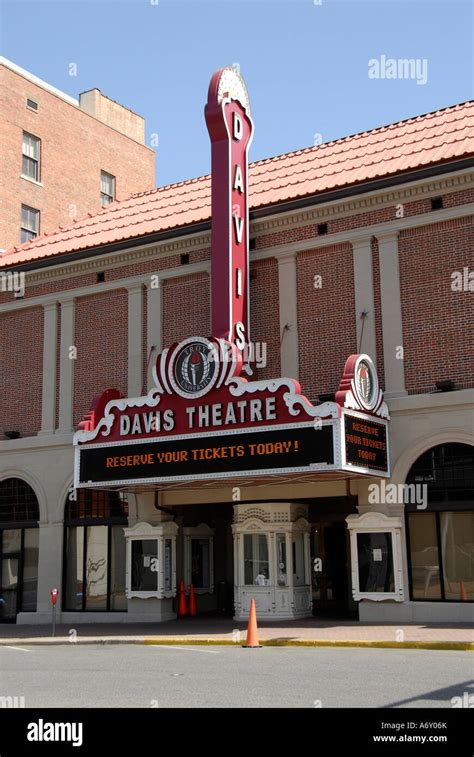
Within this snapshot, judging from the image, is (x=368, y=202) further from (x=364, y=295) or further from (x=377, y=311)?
(x=377, y=311)

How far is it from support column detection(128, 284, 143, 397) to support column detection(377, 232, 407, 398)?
7.40 metres

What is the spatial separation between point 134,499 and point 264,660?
10722 mm

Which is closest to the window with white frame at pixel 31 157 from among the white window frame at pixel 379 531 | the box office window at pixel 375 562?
the white window frame at pixel 379 531

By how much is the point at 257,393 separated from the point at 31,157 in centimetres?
2408

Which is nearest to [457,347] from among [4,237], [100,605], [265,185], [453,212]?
[453,212]

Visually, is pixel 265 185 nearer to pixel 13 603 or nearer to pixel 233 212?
pixel 233 212

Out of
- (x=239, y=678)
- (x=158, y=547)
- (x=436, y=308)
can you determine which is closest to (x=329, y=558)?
(x=158, y=547)

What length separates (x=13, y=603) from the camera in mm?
26906

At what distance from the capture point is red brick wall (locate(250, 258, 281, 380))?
76.8ft

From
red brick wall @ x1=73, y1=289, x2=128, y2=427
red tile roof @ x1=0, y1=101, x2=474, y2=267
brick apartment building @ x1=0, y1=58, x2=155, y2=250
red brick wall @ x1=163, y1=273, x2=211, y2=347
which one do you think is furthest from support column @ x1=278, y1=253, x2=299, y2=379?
brick apartment building @ x1=0, y1=58, x2=155, y2=250

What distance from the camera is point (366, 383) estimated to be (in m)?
20.2

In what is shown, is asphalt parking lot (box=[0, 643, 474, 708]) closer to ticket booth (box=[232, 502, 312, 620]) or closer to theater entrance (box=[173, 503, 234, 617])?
ticket booth (box=[232, 502, 312, 620])

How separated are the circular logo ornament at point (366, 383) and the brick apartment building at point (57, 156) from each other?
851 inches
